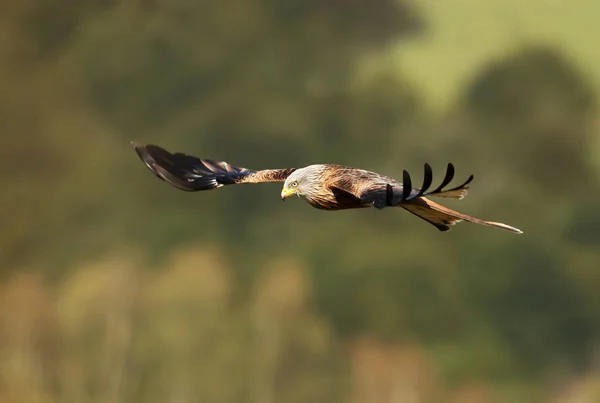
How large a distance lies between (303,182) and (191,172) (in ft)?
3.73

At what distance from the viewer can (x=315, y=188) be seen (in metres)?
4.18

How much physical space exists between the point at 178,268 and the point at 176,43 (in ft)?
10.6

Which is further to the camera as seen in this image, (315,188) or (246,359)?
(246,359)

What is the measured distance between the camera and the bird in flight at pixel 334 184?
139 inches

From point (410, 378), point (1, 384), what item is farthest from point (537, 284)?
point (1, 384)

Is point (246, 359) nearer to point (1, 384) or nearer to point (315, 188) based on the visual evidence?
point (1, 384)

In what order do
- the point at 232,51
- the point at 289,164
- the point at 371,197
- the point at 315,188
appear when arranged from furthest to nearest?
the point at 232,51, the point at 289,164, the point at 315,188, the point at 371,197

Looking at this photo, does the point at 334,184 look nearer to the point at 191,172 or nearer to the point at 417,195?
the point at 417,195

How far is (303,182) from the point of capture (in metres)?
4.26

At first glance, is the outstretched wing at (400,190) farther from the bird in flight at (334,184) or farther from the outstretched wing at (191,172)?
the outstretched wing at (191,172)

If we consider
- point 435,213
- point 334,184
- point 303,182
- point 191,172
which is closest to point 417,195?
point 435,213

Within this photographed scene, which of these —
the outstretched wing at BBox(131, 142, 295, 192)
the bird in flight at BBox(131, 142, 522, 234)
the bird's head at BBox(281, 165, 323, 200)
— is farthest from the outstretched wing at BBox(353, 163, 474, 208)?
the outstretched wing at BBox(131, 142, 295, 192)

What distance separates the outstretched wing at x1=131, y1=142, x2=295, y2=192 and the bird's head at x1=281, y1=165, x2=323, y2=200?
0.40 metres

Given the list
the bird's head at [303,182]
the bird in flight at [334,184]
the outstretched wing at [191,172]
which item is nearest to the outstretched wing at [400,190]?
the bird in flight at [334,184]
